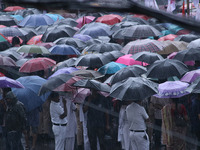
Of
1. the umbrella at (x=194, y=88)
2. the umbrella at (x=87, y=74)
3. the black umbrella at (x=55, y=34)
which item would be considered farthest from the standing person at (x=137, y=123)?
the black umbrella at (x=55, y=34)

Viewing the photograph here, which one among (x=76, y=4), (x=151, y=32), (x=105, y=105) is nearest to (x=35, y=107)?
(x=105, y=105)

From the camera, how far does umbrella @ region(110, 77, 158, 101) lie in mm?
6602

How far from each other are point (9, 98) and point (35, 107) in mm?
1042

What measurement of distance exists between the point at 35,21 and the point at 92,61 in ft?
24.8

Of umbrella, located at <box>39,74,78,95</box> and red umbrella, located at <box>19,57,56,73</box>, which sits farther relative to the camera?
red umbrella, located at <box>19,57,56,73</box>

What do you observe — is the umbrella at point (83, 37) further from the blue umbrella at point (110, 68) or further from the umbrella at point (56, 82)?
the umbrella at point (56, 82)

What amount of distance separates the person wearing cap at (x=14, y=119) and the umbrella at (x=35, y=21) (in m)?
9.19

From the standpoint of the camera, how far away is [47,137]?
947cm

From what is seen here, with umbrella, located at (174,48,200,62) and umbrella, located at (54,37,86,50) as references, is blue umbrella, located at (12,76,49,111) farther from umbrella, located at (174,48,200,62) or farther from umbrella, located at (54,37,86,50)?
umbrella, located at (174,48,200,62)

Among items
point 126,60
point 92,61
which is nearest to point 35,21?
point 92,61

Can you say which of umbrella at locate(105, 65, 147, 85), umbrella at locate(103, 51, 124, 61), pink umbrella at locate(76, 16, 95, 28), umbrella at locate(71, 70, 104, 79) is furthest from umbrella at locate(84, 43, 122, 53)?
pink umbrella at locate(76, 16, 95, 28)

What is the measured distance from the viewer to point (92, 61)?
9062 millimetres

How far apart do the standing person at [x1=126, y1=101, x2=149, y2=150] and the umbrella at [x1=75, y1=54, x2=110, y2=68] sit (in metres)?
2.44

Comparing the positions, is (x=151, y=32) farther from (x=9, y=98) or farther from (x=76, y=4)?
(x=76, y=4)
